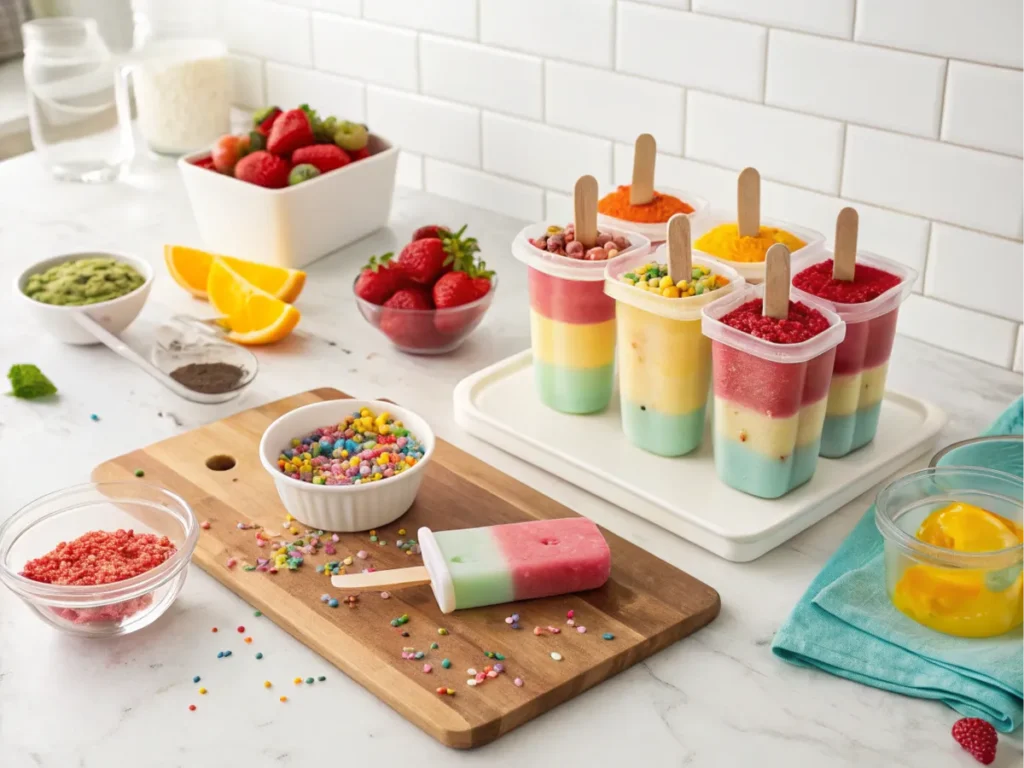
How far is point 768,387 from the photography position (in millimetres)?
1181

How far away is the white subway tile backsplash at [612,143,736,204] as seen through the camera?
170 centimetres

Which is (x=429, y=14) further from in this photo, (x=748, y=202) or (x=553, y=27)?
(x=748, y=202)

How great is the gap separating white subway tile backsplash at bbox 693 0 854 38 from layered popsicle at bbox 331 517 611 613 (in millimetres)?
745

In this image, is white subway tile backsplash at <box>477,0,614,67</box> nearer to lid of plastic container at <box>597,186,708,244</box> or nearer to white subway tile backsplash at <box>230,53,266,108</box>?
lid of plastic container at <box>597,186,708,244</box>

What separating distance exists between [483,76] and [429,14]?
0.47ft

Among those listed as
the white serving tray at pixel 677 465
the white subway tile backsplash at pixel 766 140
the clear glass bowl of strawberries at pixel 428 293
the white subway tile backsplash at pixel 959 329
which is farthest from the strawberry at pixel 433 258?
the white subway tile backsplash at pixel 959 329

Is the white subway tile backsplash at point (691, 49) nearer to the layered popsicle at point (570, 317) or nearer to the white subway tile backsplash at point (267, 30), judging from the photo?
the layered popsicle at point (570, 317)

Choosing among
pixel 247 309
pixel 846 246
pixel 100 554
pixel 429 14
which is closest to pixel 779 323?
pixel 846 246

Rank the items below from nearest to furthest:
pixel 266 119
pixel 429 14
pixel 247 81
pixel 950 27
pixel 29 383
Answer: pixel 950 27, pixel 29 383, pixel 266 119, pixel 429 14, pixel 247 81

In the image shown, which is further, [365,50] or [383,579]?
[365,50]

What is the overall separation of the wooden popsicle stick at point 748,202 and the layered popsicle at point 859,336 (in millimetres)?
83

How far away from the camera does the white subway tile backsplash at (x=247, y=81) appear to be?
230cm

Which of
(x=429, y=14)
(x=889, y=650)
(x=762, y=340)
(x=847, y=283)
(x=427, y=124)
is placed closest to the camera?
(x=889, y=650)

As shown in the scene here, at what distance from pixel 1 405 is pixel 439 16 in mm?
923
